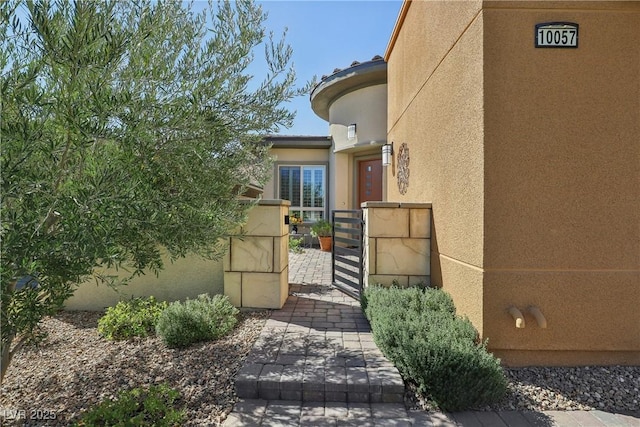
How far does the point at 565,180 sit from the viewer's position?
318cm

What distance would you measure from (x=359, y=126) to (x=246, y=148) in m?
6.28

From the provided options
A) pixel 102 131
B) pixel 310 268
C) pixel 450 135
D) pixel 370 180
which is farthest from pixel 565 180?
pixel 370 180

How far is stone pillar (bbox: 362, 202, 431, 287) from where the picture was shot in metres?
4.73

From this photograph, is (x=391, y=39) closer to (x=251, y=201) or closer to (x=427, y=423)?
(x=251, y=201)

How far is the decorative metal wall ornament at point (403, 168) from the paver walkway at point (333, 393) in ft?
11.5

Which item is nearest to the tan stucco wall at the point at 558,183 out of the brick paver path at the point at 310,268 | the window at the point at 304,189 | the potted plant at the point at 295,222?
the brick paver path at the point at 310,268

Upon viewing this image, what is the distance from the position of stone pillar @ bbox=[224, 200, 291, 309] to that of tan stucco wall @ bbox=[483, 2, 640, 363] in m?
2.76

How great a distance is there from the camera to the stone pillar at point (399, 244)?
4.73m

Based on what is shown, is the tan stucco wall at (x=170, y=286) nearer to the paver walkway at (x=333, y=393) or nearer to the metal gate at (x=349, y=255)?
the paver walkway at (x=333, y=393)

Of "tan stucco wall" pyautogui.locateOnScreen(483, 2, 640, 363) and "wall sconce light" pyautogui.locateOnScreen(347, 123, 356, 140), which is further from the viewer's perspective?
"wall sconce light" pyautogui.locateOnScreen(347, 123, 356, 140)

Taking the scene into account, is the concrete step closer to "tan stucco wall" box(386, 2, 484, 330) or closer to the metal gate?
"tan stucco wall" box(386, 2, 484, 330)

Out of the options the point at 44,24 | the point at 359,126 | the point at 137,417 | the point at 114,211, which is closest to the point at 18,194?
the point at 114,211

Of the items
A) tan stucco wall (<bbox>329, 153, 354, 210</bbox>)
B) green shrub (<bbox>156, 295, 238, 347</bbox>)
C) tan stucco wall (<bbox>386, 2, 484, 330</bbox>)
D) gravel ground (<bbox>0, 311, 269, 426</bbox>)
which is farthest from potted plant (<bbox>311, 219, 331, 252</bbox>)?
green shrub (<bbox>156, 295, 238, 347</bbox>)

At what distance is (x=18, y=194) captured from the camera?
72.3 inches
